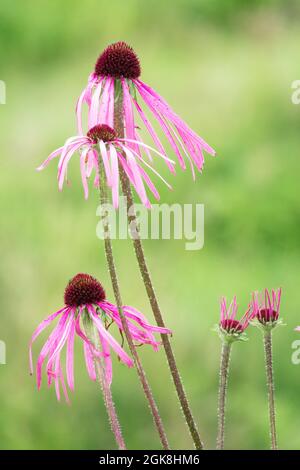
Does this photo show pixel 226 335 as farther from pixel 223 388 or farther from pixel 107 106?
Answer: pixel 107 106

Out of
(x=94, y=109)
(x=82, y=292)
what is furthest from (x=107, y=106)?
(x=82, y=292)

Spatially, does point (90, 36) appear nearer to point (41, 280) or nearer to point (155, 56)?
point (155, 56)

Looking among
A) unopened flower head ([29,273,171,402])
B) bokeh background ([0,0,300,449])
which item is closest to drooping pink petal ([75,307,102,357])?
unopened flower head ([29,273,171,402])

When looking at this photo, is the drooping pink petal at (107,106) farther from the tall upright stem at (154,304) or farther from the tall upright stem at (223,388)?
the tall upright stem at (223,388)

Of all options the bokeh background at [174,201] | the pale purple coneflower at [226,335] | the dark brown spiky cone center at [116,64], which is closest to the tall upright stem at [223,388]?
the pale purple coneflower at [226,335]

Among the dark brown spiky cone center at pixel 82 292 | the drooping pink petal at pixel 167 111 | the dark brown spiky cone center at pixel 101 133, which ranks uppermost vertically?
the drooping pink petal at pixel 167 111

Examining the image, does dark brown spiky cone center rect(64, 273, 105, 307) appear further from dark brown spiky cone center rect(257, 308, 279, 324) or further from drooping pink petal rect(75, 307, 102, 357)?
dark brown spiky cone center rect(257, 308, 279, 324)
